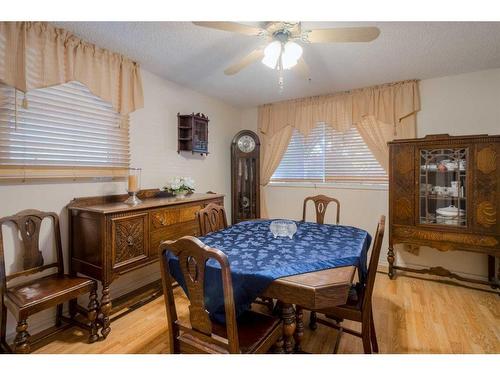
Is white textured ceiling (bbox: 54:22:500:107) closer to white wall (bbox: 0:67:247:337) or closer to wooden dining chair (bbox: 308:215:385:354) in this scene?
white wall (bbox: 0:67:247:337)

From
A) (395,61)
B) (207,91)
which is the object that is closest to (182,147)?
(207,91)

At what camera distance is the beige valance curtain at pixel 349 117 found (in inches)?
122

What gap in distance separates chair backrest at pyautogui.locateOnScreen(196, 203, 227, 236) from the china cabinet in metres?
1.95

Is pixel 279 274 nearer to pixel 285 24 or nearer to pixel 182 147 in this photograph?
pixel 285 24

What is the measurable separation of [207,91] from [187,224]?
1.85m

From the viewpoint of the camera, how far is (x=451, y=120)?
9.70 ft

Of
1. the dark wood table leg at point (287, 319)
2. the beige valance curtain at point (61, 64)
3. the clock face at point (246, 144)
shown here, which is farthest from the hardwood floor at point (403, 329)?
the clock face at point (246, 144)

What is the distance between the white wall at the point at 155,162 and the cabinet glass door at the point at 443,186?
2.57 metres

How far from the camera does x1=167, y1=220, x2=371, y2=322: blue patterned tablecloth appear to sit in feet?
4.02

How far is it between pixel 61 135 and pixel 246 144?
236cm

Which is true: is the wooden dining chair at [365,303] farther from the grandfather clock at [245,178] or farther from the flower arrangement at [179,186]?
the grandfather clock at [245,178]

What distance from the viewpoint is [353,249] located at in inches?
62.2

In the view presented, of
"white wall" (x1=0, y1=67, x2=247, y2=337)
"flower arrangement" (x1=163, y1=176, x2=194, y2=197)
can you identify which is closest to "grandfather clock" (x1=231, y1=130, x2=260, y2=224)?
"white wall" (x1=0, y1=67, x2=247, y2=337)
